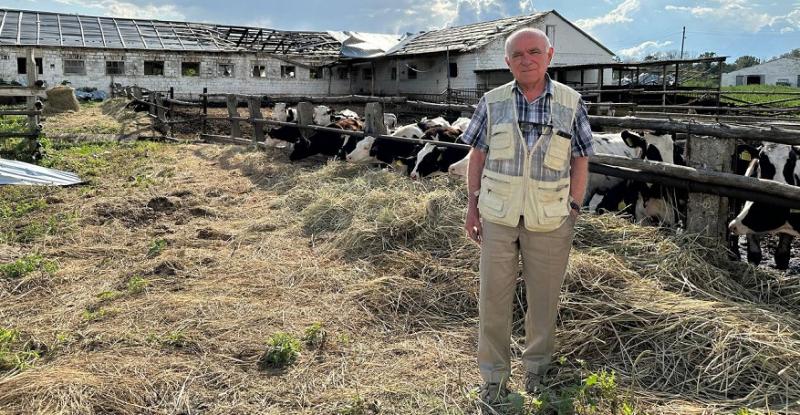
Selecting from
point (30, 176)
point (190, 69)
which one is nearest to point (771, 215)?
point (30, 176)

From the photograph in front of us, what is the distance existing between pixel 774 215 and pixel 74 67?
3605cm

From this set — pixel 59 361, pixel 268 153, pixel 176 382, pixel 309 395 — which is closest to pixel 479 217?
pixel 309 395

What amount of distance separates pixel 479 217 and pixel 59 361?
240 cm

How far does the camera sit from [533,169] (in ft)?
9.90

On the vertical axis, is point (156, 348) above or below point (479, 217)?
below

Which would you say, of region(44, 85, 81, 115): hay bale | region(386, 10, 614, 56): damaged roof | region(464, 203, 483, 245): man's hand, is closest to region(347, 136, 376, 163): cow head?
region(464, 203, 483, 245): man's hand

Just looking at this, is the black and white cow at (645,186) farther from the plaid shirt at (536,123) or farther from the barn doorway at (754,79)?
the barn doorway at (754,79)

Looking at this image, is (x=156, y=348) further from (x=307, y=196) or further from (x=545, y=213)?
(x=307, y=196)

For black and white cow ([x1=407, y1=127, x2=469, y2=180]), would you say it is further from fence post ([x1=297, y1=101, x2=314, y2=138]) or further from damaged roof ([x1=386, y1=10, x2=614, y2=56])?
damaged roof ([x1=386, y1=10, x2=614, y2=56])

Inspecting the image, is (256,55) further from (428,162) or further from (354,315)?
(354,315)

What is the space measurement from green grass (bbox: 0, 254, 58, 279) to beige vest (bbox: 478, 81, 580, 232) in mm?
3786

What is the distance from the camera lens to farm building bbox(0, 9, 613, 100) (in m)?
32.9

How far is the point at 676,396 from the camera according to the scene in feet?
9.97

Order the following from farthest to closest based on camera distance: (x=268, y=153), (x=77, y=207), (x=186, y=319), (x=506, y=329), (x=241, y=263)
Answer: (x=268, y=153)
(x=77, y=207)
(x=241, y=263)
(x=186, y=319)
(x=506, y=329)
